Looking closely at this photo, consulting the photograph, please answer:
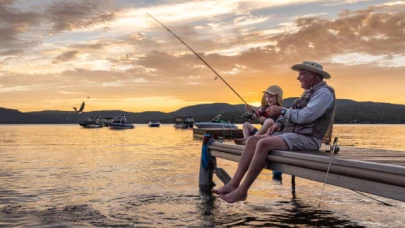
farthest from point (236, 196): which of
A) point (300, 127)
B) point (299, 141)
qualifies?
point (300, 127)

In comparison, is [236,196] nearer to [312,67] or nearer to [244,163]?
[244,163]

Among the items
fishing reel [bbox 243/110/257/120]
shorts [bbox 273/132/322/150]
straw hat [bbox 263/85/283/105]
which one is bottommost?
shorts [bbox 273/132/322/150]

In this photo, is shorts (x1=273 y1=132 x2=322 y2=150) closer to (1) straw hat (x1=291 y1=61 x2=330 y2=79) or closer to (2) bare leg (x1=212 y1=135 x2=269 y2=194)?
(2) bare leg (x1=212 y1=135 x2=269 y2=194)

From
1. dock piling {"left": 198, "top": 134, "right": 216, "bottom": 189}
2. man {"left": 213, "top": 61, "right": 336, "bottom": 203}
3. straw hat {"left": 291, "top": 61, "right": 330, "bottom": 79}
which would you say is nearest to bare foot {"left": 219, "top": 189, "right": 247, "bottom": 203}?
man {"left": 213, "top": 61, "right": 336, "bottom": 203}

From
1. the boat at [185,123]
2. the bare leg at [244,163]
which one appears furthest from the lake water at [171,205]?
the boat at [185,123]

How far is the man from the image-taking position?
6672 mm

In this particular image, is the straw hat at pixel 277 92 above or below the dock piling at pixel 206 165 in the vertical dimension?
above

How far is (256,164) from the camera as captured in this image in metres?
6.93

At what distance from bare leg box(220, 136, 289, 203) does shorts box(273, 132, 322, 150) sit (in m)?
0.08

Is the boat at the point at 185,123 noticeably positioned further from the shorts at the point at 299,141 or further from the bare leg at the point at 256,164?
the bare leg at the point at 256,164

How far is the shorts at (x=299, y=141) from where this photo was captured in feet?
23.1

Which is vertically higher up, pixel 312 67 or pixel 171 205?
pixel 312 67

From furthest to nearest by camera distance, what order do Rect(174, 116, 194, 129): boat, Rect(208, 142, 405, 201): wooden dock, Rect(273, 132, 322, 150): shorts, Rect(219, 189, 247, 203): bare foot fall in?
Rect(174, 116, 194, 129): boat
Rect(273, 132, 322, 150): shorts
Rect(219, 189, 247, 203): bare foot
Rect(208, 142, 405, 201): wooden dock

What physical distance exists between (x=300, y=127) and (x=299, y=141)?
0.82 feet
